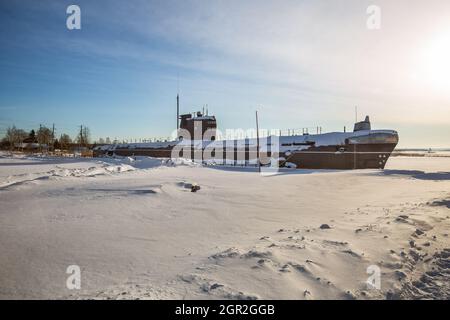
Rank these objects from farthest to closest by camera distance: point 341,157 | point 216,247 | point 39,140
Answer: point 39,140 → point 341,157 → point 216,247

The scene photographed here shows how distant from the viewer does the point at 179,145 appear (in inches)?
1310

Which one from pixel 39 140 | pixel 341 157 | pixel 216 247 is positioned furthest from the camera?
pixel 39 140

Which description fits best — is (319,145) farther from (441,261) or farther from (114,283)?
(114,283)

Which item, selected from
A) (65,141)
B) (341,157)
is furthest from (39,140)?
(341,157)

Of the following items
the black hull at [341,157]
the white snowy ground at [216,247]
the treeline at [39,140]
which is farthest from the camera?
the treeline at [39,140]

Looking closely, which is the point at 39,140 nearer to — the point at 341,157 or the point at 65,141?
the point at 65,141

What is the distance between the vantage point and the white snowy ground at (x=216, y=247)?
2.86 m

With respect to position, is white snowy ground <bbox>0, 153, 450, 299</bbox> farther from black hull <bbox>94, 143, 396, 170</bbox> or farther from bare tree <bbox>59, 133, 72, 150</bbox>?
bare tree <bbox>59, 133, 72, 150</bbox>

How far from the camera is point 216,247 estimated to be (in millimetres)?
4133

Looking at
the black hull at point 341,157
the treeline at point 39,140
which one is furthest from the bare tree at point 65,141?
the black hull at point 341,157

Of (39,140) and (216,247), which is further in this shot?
(39,140)

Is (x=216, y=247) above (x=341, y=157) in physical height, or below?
below

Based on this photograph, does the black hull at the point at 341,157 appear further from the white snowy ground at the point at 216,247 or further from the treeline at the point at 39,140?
the treeline at the point at 39,140
